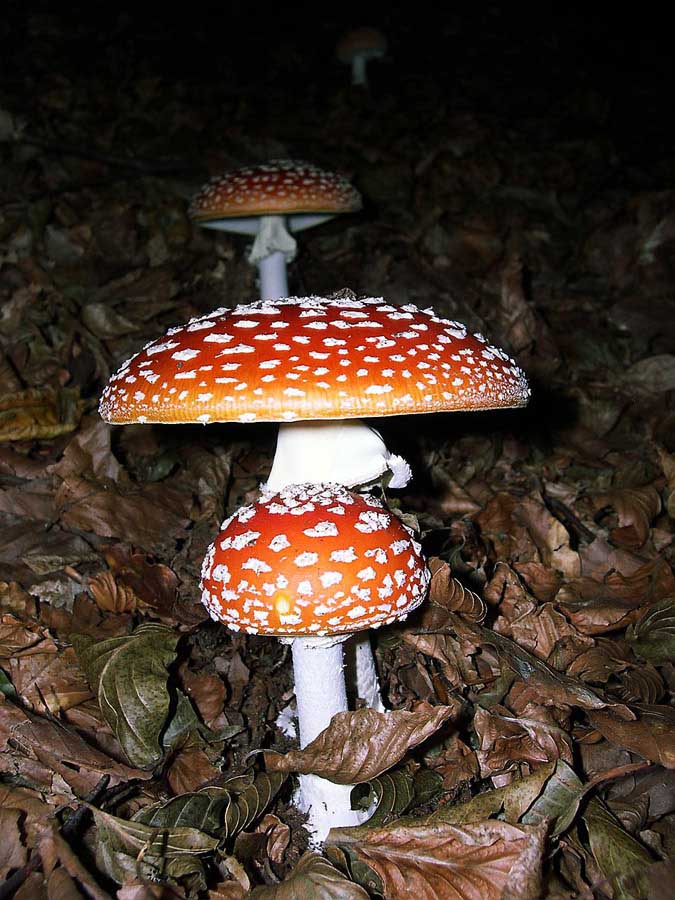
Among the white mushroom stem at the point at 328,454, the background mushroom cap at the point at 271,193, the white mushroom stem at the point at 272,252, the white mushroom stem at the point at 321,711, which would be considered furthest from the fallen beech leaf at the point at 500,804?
the white mushroom stem at the point at 272,252

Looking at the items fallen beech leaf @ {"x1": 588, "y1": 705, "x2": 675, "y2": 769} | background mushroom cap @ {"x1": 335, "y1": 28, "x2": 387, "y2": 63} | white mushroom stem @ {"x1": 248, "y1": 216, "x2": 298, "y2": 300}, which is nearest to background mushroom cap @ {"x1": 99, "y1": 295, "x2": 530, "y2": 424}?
fallen beech leaf @ {"x1": 588, "y1": 705, "x2": 675, "y2": 769}

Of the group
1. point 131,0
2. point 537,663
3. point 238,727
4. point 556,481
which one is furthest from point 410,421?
point 131,0

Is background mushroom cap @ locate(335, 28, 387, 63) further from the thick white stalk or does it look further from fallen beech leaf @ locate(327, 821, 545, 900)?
fallen beech leaf @ locate(327, 821, 545, 900)

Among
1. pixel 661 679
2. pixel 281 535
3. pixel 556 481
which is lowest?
pixel 556 481

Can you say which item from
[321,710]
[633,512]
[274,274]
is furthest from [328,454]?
[274,274]

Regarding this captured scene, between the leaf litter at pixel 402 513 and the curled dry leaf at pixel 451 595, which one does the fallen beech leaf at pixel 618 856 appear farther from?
the curled dry leaf at pixel 451 595

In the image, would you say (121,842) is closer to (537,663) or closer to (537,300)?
(537,663)

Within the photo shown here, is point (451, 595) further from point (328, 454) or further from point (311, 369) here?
point (311, 369)
